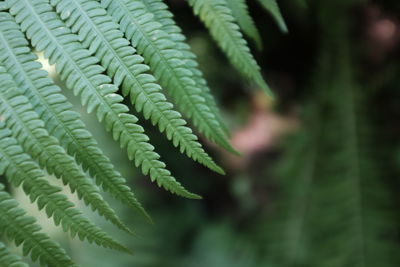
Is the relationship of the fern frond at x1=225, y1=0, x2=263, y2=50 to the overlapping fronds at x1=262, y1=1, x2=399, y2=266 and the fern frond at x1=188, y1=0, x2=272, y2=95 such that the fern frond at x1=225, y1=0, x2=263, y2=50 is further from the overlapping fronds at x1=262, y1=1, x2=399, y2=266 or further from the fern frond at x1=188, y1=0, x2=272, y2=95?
the overlapping fronds at x1=262, y1=1, x2=399, y2=266

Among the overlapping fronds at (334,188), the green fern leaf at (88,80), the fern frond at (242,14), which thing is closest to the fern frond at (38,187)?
the green fern leaf at (88,80)

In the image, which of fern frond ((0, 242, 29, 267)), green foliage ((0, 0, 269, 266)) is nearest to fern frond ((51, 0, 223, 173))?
green foliage ((0, 0, 269, 266))

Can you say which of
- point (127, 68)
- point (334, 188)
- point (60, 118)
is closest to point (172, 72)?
point (127, 68)

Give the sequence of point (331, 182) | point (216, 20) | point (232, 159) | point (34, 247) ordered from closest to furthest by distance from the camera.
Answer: point (34, 247) → point (216, 20) → point (331, 182) → point (232, 159)

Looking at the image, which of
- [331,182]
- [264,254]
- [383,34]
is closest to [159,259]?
[264,254]

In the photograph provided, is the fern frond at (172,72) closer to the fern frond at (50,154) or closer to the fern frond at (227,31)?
the fern frond at (227,31)

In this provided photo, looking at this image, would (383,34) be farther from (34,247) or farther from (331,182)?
(34,247)
